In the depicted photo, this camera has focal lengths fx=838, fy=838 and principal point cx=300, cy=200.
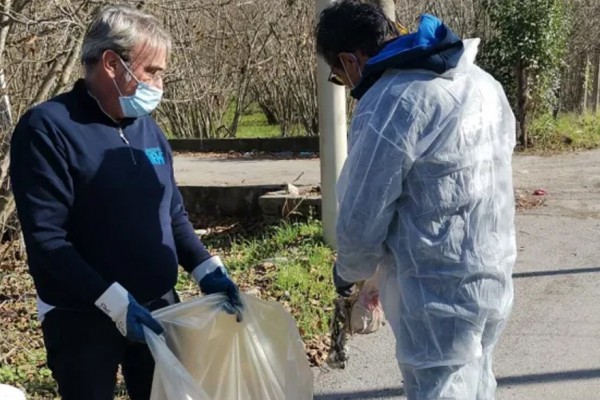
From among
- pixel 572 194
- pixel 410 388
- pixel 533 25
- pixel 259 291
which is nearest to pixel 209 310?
pixel 410 388

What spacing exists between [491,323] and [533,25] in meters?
10.8

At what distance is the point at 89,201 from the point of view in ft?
8.22

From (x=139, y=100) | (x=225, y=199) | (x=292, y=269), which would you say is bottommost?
(x=225, y=199)

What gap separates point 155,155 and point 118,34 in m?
0.44

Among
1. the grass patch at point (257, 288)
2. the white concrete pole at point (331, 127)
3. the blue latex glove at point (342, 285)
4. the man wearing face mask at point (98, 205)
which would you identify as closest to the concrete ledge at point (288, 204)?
the grass patch at point (257, 288)

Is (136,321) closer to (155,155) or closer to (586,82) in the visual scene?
(155,155)

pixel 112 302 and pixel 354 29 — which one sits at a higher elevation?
pixel 354 29

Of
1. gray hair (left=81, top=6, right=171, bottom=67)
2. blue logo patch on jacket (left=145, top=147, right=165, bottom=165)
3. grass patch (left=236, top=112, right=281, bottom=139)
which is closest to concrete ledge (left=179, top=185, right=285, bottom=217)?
blue logo patch on jacket (left=145, top=147, right=165, bottom=165)

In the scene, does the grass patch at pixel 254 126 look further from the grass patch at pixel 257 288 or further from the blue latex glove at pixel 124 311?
the blue latex glove at pixel 124 311

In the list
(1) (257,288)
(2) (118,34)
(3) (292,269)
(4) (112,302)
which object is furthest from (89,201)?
(3) (292,269)

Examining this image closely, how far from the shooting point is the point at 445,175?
7.73ft

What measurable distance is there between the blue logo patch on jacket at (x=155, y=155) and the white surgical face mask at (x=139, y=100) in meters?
0.13

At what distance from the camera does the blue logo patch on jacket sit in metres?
2.72

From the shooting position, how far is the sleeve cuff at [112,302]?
7.96ft
